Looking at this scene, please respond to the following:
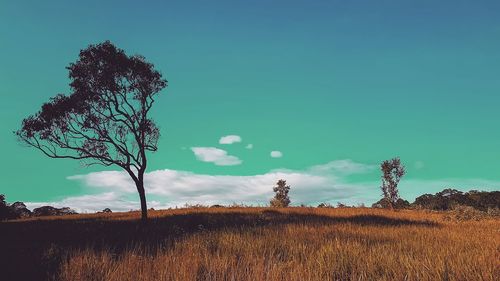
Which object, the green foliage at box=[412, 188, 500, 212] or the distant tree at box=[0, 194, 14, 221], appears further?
the green foliage at box=[412, 188, 500, 212]

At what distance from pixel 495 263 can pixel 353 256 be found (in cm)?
200

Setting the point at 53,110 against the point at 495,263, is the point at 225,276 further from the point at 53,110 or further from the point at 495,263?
the point at 53,110

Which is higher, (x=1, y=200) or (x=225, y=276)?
(x=1, y=200)

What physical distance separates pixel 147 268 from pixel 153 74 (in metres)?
23.2

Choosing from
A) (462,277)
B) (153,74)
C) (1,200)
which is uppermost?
(153,74)

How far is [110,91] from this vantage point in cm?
2641

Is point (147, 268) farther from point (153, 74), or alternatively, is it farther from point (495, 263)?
point (153, 74)

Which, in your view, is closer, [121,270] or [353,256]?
[121,270]

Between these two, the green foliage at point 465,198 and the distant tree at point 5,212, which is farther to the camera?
the green foliage at point 465,198

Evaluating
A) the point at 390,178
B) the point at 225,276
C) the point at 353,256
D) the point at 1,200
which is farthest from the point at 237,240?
the point at 390,178

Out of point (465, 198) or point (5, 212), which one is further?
point (465, 198)

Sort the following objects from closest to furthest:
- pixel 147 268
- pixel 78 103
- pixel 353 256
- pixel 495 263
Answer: pixel 147 268, pixel 495 263, pixel 353 256, pixel 78 103

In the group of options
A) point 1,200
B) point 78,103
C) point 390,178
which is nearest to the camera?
point 78,103

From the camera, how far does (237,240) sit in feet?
27.3
